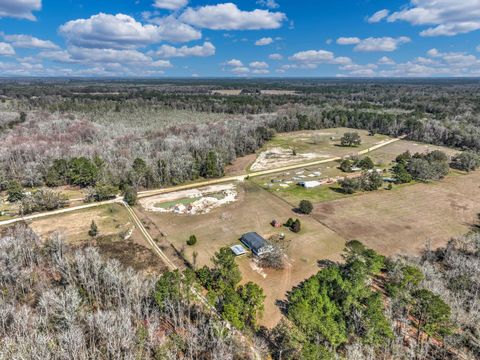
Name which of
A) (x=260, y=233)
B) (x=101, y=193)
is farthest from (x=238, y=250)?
(x=101, y=193)

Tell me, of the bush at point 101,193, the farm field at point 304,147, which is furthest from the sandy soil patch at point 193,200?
the farm field at point 304,147

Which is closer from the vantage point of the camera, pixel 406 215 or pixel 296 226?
pixel 296 226

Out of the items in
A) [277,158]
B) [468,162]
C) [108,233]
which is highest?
[468,162]

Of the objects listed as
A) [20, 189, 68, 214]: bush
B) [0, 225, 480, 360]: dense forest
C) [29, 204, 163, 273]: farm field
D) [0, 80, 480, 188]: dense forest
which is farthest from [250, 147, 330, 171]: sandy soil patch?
[0, 225, 480, 360]: dense forest

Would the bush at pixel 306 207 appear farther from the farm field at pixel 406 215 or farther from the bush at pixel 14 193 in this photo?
the bush at pixel 14 193

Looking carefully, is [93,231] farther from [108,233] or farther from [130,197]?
[130,197]

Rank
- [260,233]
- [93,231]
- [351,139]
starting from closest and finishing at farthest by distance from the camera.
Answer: [93,231] < [260,233] < [351,139]
